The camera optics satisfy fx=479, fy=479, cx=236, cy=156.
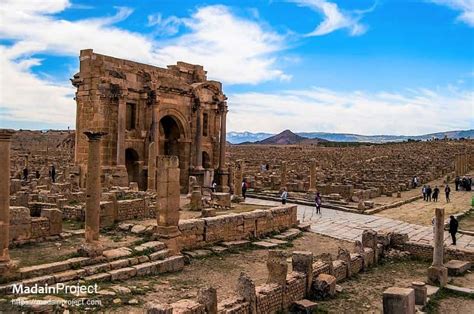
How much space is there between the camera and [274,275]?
389 inches

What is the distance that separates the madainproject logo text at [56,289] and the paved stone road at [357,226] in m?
10.8

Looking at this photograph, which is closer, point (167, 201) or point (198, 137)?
point (167, 201)

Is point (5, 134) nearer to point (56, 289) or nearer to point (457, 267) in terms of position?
point (56, 289)

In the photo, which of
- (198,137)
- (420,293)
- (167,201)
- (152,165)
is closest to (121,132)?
(152,165)

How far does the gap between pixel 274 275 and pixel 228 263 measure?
349 cm

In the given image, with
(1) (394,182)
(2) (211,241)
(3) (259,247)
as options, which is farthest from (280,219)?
(1) (394,182)

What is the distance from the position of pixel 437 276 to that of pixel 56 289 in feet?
29.7

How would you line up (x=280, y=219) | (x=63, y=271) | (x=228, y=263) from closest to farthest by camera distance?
(x=63, y=271) < (x=228, y=263) < (x=280, y=219)

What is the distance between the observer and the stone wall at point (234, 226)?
Answer: 14.0 m

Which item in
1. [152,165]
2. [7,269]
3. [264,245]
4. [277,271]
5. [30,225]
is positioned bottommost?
[264,245]

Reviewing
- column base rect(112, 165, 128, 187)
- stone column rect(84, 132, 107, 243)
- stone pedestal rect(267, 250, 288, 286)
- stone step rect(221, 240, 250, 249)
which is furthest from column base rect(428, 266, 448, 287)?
column base rect(112, 165, 128, 187)

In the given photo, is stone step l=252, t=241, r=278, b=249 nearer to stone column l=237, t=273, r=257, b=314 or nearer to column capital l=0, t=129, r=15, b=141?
stone column l=237, t=273, r=257, b=314

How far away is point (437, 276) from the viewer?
12.1 m

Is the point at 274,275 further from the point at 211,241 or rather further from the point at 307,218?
the point at 307,218
